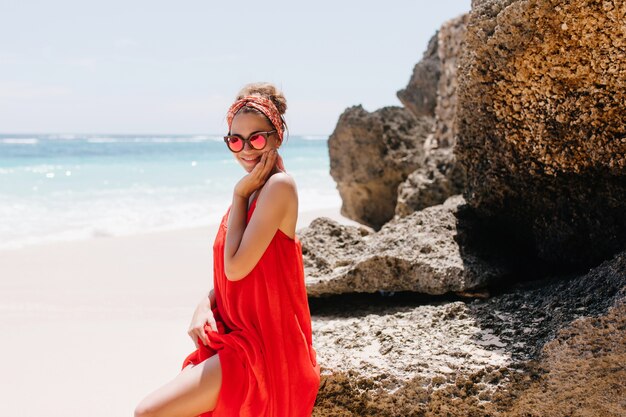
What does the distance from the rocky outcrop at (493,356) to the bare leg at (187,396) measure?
698mm

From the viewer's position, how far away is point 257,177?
7.56 ft

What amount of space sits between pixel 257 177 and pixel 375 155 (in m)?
5.00

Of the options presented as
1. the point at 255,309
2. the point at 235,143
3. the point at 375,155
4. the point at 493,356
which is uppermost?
the point at 235,143

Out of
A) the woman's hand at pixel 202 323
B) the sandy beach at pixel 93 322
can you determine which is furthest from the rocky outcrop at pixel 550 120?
the sandy beach at pixel 93 322

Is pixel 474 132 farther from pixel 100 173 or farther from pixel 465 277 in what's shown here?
pixel 100 173

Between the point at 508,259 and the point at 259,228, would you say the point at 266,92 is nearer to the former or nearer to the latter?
the point at 259,228

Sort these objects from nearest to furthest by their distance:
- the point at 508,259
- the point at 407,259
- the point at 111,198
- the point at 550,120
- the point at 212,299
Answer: the point at 212,299 → the point at 550,120 → the point at 407,259 → the point at 508,259 → the point at 111,198

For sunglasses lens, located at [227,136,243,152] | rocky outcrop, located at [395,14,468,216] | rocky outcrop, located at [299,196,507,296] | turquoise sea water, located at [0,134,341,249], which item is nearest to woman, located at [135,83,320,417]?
sunglasses lens, located at [227,136,243,152]

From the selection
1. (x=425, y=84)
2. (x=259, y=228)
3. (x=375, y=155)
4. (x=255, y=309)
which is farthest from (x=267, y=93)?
(x=425, y=84)

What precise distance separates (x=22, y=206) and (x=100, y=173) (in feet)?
36.7

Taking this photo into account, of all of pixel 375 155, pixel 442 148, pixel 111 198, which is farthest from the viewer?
pixel 111 198

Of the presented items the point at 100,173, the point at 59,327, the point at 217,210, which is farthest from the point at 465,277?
the point at 100,173

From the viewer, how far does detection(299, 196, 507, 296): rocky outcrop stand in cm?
329

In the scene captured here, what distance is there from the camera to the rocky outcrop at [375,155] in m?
7.16
